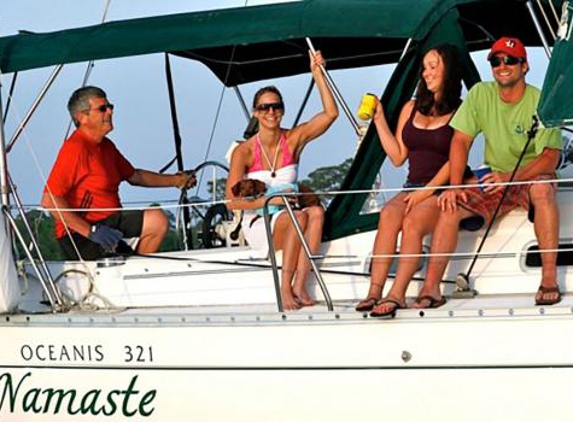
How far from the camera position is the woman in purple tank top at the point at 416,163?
6695mm

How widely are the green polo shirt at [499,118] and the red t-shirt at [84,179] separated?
2.54m

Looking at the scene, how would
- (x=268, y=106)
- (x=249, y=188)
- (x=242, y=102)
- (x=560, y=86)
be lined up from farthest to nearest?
(x=242, y=102)
(x=268, y=106)
(x=249, y=188)
(x=560, y=86)

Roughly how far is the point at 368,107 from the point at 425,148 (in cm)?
39

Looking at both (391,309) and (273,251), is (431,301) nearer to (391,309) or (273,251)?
(391,309)

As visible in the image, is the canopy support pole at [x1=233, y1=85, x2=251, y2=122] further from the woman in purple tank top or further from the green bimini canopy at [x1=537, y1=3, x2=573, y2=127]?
the green bimini canopy at [x1=537, y1=3, x2=573, y2=127]

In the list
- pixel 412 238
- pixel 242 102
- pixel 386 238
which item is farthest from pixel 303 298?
pixel 242 102

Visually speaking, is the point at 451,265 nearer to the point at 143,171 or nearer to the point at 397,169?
the point at 397,169

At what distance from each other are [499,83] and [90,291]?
2873 millimetres

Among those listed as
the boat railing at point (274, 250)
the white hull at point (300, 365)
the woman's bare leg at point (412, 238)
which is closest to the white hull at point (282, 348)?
the white hull at point (300, 365)

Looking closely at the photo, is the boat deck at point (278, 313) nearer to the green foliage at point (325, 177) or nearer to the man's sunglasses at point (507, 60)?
the green foliage at point (325, 177)

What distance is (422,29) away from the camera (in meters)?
7.04

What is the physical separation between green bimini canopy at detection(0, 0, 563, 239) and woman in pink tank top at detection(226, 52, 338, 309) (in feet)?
0.69

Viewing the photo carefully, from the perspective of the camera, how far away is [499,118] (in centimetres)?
677

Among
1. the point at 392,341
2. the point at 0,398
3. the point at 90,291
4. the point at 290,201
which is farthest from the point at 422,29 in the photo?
the point at 0,398
